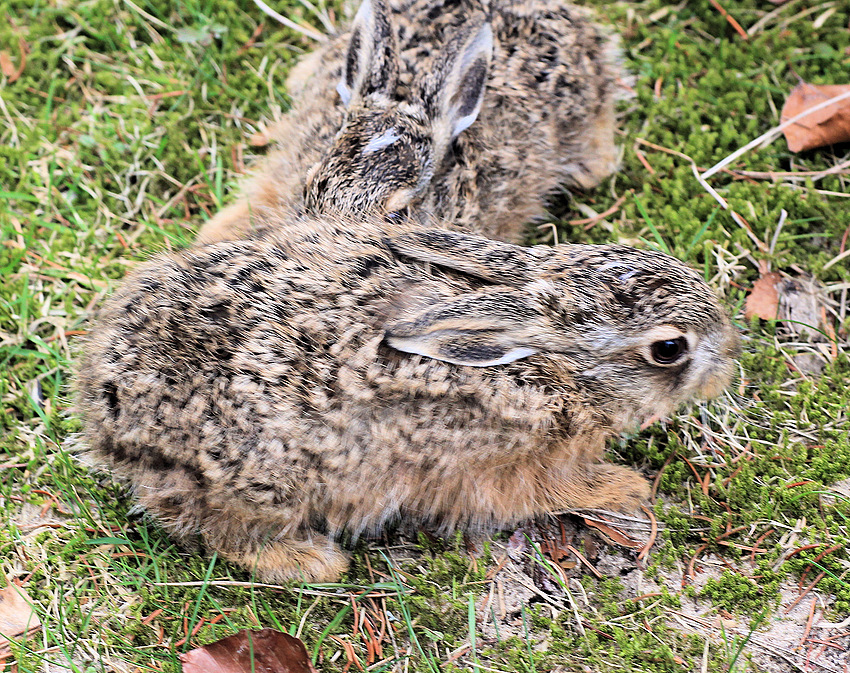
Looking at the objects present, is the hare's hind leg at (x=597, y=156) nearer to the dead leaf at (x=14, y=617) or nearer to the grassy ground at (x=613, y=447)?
the grassy ground at (x=613, y=447)

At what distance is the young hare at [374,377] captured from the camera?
12.4 ft

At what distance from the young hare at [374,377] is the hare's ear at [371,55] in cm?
108

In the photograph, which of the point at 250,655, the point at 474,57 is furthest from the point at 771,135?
the point at 250,655

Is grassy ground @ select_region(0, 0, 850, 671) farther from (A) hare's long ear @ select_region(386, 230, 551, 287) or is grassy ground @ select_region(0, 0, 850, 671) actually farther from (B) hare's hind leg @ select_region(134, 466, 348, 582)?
(A) hare's long ear @ select_region(386, 230, 551, 287)

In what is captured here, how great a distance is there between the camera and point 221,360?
3762 mm

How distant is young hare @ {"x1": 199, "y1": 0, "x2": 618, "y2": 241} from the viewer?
481 cm

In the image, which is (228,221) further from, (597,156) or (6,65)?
(597,156)

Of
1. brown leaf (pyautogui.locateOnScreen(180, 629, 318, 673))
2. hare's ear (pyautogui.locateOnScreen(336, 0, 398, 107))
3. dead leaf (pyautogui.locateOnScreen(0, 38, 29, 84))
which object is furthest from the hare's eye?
dead leaf (pyautogui.locateOnScreen(0, 38, 29, 84))

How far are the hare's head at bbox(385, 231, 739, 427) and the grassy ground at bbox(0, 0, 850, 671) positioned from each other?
0.62 metres

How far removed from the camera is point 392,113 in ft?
16.1

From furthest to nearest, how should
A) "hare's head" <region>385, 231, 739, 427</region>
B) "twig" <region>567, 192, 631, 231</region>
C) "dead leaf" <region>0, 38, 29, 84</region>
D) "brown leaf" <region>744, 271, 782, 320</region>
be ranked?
1. "dead leaf" <region>0, 38, 29, 84</region>
2. "twig" <region>567, 192, 631, 231</region>
3. "brown leaf" <region>744, 271, 782, 320</region>
4. "hare's head" <region>385, 231, 739, 427</region>

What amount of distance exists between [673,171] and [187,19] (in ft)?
11.4

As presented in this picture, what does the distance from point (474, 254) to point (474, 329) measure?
0.43 metres

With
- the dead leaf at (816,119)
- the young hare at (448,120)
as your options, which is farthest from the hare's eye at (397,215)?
the dead leaf at (816,119)
